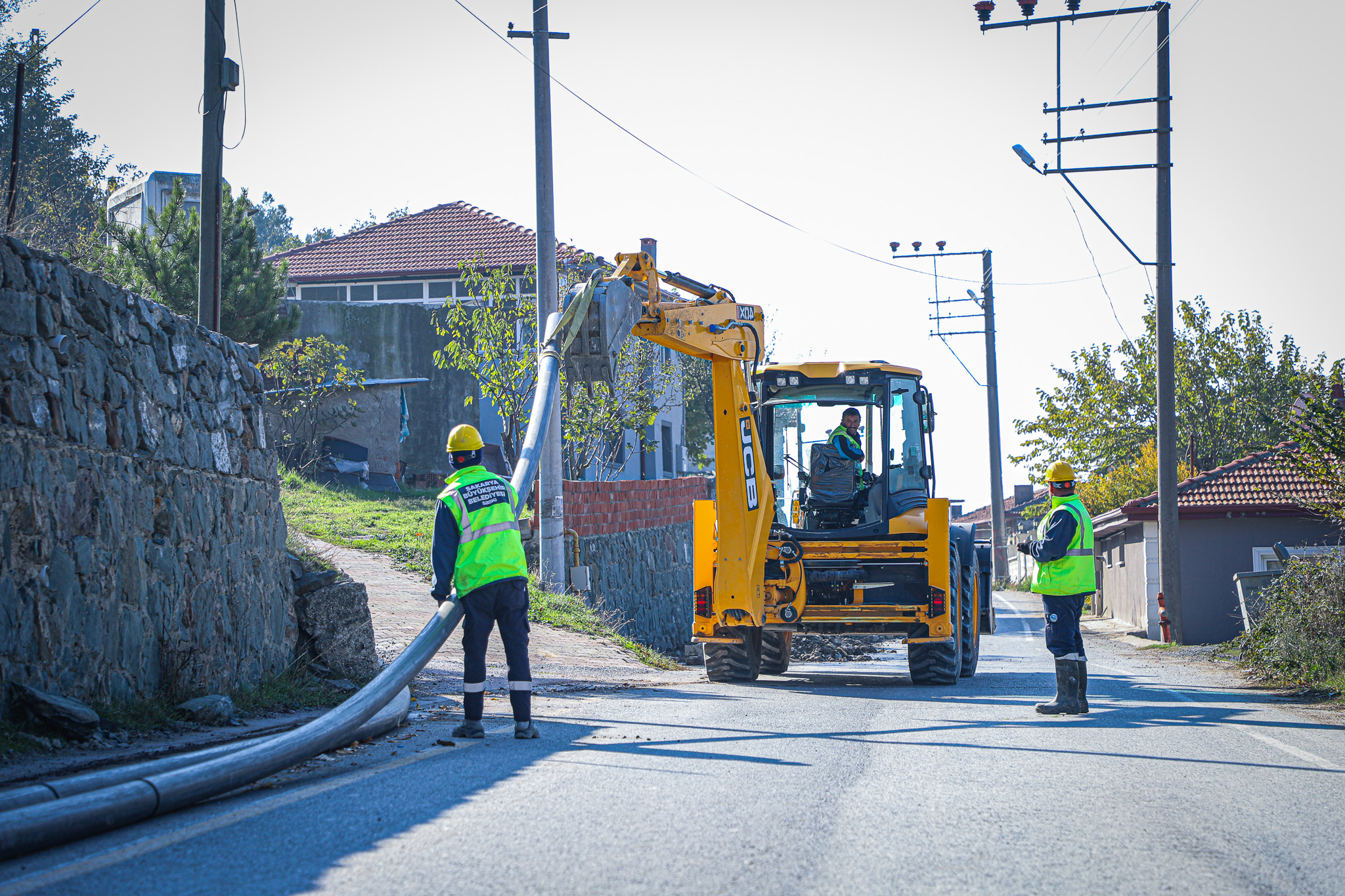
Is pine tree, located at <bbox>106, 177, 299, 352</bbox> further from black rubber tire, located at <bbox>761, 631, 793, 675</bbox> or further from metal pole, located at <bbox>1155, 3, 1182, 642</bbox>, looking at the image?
metal pole, located at <bbox>1155, 3, 1182, 642</bbox>

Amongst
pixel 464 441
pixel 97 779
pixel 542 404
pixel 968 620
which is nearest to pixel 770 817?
pixel 97 779

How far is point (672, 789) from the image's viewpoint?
243 inches

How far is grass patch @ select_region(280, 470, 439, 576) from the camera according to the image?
18.0 metres

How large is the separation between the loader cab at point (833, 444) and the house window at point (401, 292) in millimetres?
24058

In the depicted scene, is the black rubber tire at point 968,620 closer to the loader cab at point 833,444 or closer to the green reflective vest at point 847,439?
the loader cab at point 833,444

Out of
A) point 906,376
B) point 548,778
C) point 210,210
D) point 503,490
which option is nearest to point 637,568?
point 906,376

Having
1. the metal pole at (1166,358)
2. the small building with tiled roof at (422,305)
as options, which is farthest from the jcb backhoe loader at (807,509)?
the small building with tiled roof at (422,305)

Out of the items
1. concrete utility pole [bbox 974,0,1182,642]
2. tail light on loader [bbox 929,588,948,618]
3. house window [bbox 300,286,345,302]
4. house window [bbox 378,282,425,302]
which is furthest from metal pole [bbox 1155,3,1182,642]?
house window [bbox 300,286,345,302]

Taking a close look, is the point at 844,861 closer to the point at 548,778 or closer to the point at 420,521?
the point at 548,778

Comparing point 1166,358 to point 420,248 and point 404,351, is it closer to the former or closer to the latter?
point 404,351

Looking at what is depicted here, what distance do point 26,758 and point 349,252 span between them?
3346 cm

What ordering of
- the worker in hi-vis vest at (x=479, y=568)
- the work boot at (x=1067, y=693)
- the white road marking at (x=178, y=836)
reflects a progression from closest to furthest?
the white road marking at (x=178, y=836), the worker in hi-vis vest at (x=479, y=568), the work boot at (x=1067, y=693)

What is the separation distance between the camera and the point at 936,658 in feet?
42.3

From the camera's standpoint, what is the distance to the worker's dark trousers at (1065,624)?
999 centimetres
